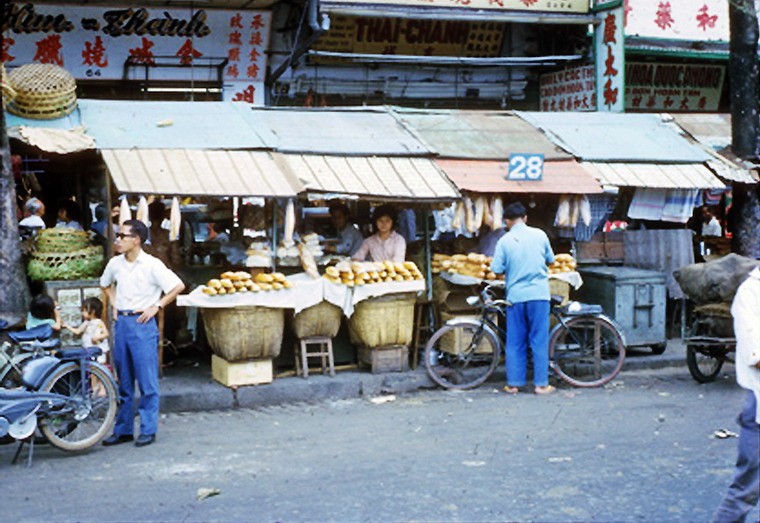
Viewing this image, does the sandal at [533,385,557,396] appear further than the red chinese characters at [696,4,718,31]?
No

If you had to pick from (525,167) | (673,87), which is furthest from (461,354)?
(673,87)

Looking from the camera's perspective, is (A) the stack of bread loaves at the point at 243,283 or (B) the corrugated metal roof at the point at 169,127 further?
(B) the corrugated metal roof at the point at 169,127

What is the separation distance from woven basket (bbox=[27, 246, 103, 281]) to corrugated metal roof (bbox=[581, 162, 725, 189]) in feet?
20.5

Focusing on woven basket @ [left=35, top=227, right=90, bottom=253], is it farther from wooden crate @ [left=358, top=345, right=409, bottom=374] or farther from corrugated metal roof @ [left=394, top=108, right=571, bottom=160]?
corrugated metal roof @ [left=394, top=108, right=571, bottom=160]

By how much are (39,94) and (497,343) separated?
5.80m

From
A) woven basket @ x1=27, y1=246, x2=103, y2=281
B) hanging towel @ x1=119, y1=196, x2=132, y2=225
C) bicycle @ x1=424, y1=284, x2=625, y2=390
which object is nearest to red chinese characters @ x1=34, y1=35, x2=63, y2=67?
woven basket @ x1=27, y1=246, x2=103, y2=281

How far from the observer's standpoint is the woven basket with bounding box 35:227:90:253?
32.9ft

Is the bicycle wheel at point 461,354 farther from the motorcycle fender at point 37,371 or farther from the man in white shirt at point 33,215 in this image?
the man in white shirt at point 33,215

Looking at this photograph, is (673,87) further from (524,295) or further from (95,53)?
(95,53)

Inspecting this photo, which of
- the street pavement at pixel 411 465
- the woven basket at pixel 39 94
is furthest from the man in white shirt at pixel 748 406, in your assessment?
the woven basket at pixel 39 94

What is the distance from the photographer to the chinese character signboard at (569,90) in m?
16.1

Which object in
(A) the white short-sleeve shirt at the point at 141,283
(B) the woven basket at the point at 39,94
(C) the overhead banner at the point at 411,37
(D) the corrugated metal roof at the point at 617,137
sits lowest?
(A) the white short-sleeve shirt at the point at 141,283

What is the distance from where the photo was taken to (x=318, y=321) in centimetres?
1071

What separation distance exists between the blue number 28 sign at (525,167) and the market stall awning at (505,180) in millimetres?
62
